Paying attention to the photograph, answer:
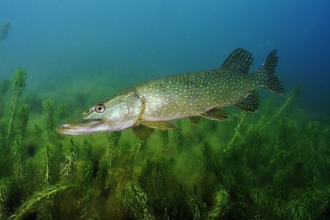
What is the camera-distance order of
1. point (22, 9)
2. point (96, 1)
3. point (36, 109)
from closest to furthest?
point (36, 109) < point (22, 9) < point (96, 1)

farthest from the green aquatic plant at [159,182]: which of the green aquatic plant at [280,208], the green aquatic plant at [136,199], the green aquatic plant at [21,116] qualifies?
the green aquatic plant at [21,116]

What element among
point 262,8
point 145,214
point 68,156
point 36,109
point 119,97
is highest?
point 262,8

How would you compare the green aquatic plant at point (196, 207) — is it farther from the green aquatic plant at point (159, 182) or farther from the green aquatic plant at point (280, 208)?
the green aquatic plant at point (280, 208)

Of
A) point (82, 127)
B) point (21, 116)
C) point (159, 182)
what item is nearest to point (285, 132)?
point (159, 182)

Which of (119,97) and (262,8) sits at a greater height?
(262,8)

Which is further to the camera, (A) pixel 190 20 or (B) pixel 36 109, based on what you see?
(A) pixel 190 20

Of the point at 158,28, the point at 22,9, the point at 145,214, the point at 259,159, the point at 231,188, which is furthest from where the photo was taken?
the point at 158,28

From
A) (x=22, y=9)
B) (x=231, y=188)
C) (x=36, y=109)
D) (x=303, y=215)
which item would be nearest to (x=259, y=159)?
(x=231, y=188)

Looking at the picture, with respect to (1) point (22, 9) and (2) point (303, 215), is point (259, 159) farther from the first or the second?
(1) point (22, 9)
